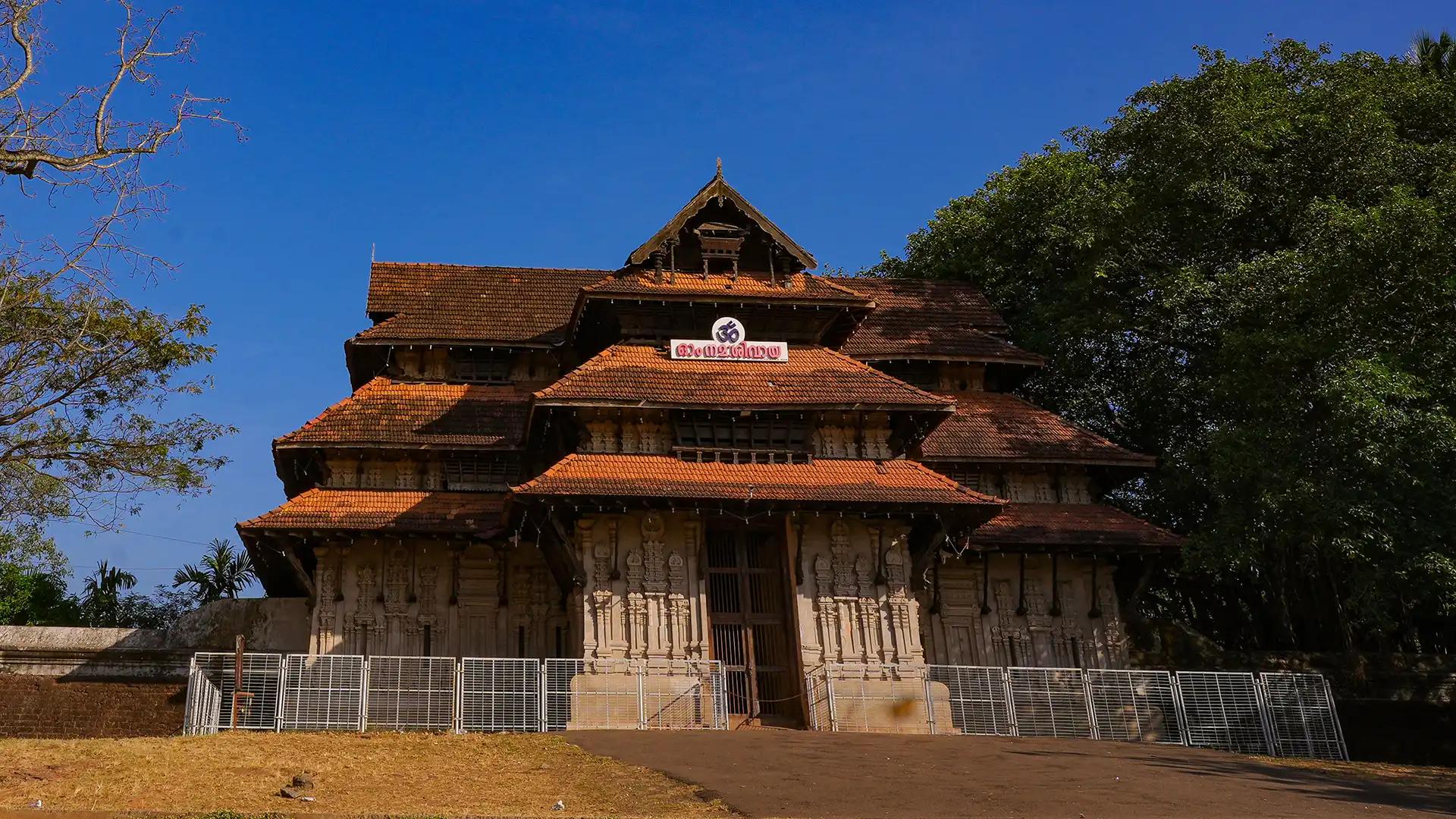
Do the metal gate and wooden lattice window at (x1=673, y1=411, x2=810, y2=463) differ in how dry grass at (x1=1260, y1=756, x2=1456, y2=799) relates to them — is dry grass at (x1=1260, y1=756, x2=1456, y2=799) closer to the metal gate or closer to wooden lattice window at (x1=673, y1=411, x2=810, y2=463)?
the metal gate

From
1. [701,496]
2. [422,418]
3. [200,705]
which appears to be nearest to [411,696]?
[200,705]

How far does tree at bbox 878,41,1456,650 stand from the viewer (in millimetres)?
22484

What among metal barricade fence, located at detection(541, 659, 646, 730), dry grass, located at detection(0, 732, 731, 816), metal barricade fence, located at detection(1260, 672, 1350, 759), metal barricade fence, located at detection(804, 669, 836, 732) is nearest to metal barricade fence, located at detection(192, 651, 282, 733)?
dry grass, located at detection(0, 732, 731, 816)

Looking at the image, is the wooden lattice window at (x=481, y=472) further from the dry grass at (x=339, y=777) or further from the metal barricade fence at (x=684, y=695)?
the dry grass at (x=339, y=777)

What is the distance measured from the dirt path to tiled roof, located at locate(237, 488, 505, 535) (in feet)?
24.0

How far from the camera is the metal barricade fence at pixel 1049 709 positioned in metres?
20.5

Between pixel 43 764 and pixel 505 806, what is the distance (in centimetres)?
531

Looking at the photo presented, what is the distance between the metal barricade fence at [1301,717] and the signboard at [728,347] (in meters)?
10.9

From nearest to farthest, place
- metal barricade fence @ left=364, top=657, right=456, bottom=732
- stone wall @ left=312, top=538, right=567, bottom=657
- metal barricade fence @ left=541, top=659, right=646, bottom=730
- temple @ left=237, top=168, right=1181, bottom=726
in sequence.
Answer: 1. metal barricade fence @ left=364, top=657, right=456, bottom=732
2. metal barricade fence @ left=541, top=659, right=646, bottom=730
3. temple @ left=237, top=168, right=1181, bottom=726
4. stone wall @ left=312, top=538, right=567, bottom=657

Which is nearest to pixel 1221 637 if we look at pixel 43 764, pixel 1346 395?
pixel 1346 395

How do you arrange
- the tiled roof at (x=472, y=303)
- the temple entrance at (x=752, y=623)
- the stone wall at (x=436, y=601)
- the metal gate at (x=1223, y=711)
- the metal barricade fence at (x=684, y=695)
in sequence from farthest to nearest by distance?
the tiled roof at (x=472, y=303) < the stone wall at (x=436, y=601) < the temple entrance at (x=752, y=623) < the metal gate at (x=1223, y=711) < the metal barricade fence at (x=684, y=695)

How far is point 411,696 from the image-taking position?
21.8m

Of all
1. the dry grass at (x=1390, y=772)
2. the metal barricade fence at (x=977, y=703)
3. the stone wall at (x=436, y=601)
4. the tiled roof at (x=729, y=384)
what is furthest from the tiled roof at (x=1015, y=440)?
the dry grass at (x=1390, y=772)

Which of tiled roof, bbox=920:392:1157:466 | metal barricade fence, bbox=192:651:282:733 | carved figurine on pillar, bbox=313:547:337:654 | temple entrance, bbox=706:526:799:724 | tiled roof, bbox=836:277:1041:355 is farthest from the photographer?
tiled roof, bbox=836:277:1041:355
